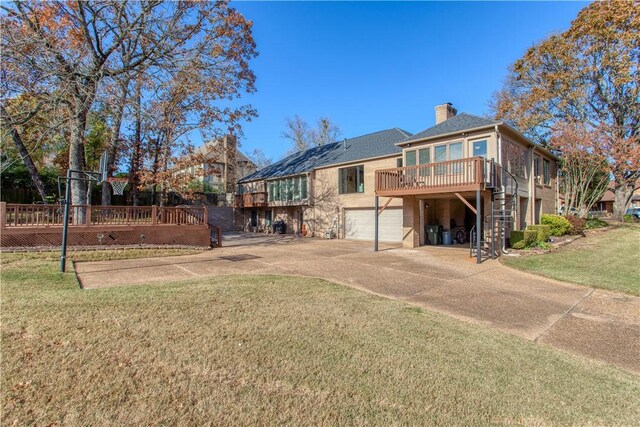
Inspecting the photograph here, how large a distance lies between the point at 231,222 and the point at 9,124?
56.2 feet

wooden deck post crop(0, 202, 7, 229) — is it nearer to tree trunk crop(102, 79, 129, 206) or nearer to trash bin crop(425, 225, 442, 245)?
tree trunk crop(102, 79, 129, 206)

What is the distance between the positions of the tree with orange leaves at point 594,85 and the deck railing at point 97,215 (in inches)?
861

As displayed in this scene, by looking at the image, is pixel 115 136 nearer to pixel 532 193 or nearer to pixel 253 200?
pixel 253 200

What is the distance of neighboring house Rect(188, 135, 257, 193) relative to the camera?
18.2 m

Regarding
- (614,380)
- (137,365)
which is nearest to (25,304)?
(137,365)

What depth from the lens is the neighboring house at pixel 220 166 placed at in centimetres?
1825

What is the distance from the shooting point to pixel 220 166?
34.9m

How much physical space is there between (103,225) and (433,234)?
46.8ft

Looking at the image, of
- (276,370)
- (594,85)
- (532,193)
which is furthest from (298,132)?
(276,370)

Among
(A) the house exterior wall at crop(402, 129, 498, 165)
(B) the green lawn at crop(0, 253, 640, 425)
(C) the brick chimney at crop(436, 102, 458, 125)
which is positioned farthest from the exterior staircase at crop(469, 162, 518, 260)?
(B) the green lawn at crop(0, 253, 640, 425)

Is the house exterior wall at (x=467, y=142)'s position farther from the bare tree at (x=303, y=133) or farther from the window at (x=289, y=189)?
the bare tree at (x=303, y=133)

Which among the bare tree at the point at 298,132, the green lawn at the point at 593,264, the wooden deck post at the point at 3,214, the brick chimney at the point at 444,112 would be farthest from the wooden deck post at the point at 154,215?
the bare tree at the point at 298,132

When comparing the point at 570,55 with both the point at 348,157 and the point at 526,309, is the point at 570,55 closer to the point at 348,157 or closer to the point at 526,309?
the point at 348,157

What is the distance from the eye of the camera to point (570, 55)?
66.8 ft
